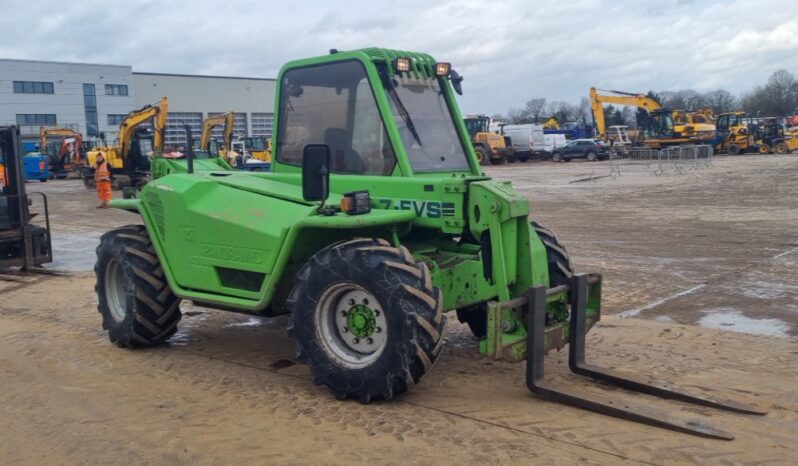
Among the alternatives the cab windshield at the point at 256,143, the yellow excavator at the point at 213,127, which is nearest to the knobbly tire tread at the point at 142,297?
the yellow excavator at the point at 213,127

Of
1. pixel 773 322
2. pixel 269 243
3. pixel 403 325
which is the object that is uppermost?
pixel 269 243

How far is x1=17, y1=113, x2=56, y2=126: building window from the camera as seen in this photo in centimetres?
6675

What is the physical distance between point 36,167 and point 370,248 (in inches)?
1676

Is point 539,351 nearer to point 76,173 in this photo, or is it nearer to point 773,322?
point 773,322

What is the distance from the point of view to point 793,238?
13.5 m

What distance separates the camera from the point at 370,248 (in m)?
5.27

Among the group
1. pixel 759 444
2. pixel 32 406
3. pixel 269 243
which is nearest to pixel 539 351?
pixel 759 444

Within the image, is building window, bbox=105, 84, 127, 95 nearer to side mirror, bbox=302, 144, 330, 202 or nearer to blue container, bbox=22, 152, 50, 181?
blue container, bbox=22, 152, 50, 181

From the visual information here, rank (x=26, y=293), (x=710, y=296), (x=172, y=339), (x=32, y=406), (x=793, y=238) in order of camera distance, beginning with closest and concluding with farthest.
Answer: (x=32, y=406) → (x=172, y=339) → (x=710, y=296) → (x=26, y=293) → (x=793, y=238)

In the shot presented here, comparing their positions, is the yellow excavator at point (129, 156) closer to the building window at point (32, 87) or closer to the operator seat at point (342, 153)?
the operator seat at point (342, 153)

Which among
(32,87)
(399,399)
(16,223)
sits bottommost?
(399,399)

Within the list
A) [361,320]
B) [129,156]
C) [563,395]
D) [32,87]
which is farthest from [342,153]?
[32,87]

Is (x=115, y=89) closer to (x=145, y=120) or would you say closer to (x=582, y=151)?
(x=582, y=151)

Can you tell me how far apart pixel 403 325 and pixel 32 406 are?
283 centimetres
